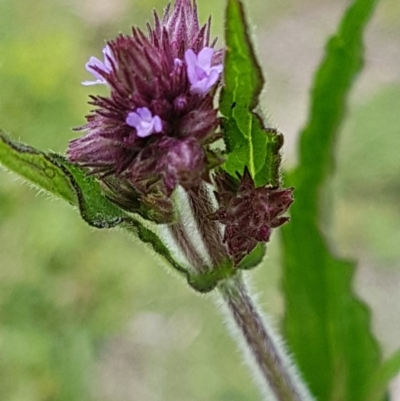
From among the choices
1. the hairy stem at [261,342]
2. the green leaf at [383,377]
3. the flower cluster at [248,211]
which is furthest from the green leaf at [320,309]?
the flower cluster at [248,211]

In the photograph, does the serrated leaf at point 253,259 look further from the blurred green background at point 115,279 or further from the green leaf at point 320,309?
the blurred green background at point 115,279

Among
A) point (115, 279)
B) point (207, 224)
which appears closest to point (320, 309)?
point (207, 224)

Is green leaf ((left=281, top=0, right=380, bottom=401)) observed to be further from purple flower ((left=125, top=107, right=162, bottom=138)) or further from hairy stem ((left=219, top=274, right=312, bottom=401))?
purple flower ((left=125, top=107, right=162, bottom=138))

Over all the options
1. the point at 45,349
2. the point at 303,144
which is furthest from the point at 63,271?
the point at 303,144

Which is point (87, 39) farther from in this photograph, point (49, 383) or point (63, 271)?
point (49, 383)

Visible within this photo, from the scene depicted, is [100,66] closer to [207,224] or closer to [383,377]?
[207,224]

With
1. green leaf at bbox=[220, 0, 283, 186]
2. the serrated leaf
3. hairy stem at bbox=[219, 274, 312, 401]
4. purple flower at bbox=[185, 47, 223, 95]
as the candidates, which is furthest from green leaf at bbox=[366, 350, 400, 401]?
purple flower at bbox=[185, 47, 223, 95]
